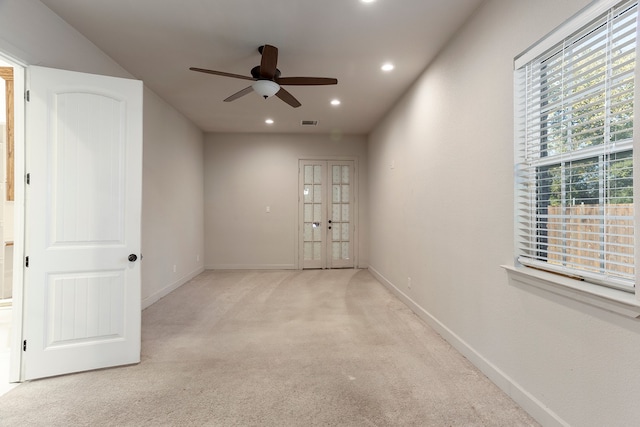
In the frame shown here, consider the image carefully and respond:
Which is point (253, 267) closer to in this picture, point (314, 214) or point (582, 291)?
point (314, 214)

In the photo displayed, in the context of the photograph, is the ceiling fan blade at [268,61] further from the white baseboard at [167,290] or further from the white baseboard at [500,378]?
the white baseboard at [167,290]

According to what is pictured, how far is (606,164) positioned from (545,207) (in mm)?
443

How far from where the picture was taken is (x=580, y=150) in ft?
5.20

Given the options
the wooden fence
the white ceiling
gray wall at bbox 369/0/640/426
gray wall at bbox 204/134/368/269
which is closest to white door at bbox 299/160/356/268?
gray wall at bbox 204/134/368/269

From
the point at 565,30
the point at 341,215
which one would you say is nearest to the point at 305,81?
the point at 565,30

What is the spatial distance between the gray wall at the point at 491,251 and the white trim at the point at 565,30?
0.04 metres

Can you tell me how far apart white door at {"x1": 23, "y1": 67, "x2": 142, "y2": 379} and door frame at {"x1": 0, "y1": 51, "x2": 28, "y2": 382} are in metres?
0.04

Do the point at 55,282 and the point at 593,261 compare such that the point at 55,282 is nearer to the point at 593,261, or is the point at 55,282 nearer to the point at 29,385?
the point at 29,385

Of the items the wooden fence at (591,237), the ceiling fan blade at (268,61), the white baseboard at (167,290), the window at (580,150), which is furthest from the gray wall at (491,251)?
the white baseboard at (167,290)

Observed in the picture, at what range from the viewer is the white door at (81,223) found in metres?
2.25

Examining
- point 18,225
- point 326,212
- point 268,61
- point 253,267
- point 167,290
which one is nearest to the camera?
point 18,225

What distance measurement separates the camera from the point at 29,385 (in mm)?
2193

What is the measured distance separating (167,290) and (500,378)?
13.8ft

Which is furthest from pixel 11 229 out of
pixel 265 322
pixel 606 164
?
pixel 606 164
